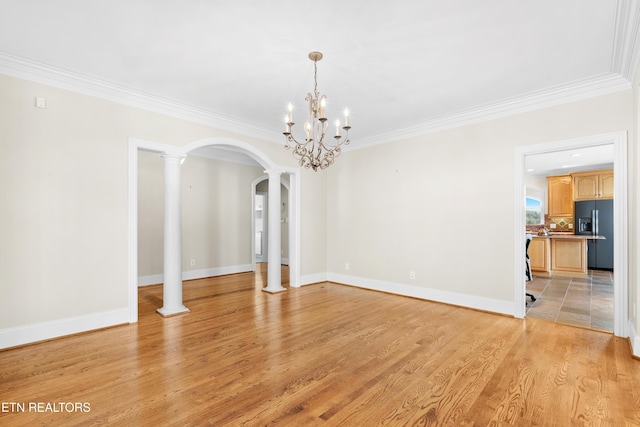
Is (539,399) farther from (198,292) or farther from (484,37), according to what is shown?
(198,292)

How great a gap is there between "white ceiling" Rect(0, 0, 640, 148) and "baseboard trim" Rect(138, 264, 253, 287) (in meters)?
3.53

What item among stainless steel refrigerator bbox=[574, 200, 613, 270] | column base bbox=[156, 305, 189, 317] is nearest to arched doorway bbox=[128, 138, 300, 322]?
column base bbox=[156, 305, 189, 317]

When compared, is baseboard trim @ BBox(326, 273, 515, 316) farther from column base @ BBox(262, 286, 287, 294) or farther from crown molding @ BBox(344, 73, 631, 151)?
crown molding @ BBox(344, 73, 631, 151)

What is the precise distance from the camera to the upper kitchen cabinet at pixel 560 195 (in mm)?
8536

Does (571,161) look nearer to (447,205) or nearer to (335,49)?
(447,205)

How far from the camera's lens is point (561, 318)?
3.95 m

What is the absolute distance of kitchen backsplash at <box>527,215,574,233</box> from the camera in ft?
28.2

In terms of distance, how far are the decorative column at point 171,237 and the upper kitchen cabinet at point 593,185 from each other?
9.97 meters

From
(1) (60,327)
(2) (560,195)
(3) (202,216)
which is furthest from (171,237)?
(2) (560,195)

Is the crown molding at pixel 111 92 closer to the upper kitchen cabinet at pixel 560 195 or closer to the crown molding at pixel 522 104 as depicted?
the crown molding at pixel 522 104

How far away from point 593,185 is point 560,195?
2.49ft

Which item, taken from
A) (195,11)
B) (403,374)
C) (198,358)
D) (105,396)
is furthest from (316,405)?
(195,11)

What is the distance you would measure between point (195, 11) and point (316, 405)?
9.90 feet

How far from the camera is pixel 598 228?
7.83 m
